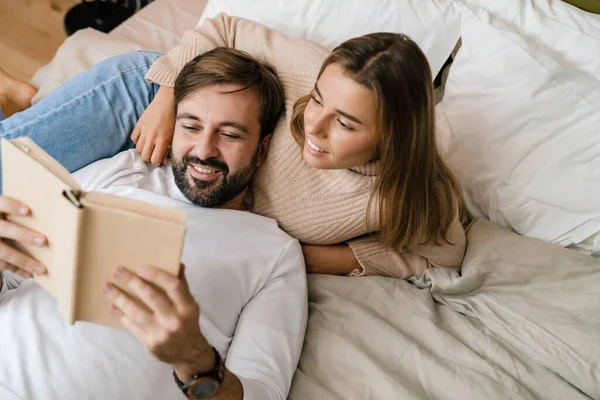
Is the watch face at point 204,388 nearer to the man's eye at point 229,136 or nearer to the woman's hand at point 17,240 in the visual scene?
the woman's hand at point 17,240

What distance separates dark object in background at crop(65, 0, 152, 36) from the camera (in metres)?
2.26

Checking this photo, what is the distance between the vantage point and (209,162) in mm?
1089

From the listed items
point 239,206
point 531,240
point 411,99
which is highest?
point 411,99

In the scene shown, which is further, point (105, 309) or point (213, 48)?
point (213, 48)

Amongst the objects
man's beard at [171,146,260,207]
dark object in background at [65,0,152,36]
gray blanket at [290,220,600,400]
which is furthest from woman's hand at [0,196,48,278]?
dark object in background at [65,0,152,36]

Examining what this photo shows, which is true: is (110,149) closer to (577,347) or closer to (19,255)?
(19,255)

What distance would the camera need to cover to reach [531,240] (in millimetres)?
1156

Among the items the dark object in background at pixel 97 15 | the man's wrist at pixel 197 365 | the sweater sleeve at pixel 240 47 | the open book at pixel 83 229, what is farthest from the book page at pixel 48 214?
the dark object in background at pixel 97 15

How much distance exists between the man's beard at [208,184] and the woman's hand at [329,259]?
22 cm

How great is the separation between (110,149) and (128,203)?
2.51 ft

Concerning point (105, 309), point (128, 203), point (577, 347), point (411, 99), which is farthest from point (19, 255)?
point (577, 347)

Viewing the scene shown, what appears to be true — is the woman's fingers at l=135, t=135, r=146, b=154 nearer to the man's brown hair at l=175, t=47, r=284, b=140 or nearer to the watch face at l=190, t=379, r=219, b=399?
the man's brown hair at l=175, t=47, r=284, b=140

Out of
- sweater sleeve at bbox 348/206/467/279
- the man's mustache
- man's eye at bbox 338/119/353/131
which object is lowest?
sweater sleeve at bbox 348/206/467/279

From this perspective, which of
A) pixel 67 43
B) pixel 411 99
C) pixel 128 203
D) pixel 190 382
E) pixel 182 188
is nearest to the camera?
pixel 128 203
